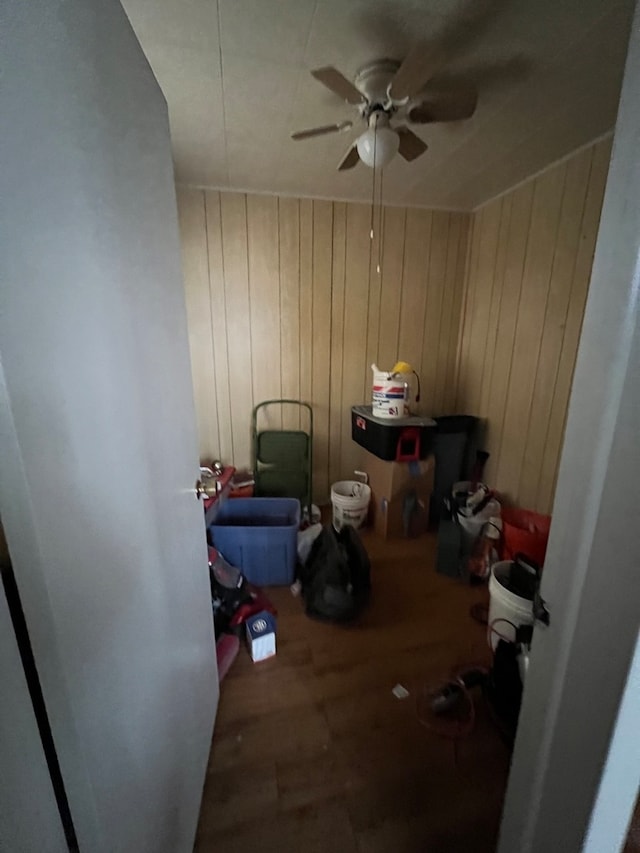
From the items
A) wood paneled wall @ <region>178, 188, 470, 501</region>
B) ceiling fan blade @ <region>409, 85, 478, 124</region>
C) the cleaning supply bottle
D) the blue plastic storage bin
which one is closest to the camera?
ceiling fan blade @ <region>409, 85, 478, 124</region>

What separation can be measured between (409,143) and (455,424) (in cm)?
161

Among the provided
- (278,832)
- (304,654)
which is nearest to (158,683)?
(278,832)

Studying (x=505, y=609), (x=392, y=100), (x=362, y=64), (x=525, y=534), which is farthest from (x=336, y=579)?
(x=362, y=64)

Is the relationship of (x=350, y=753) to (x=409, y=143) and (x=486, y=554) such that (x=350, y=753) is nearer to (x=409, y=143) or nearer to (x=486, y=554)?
(x=486, y=554)

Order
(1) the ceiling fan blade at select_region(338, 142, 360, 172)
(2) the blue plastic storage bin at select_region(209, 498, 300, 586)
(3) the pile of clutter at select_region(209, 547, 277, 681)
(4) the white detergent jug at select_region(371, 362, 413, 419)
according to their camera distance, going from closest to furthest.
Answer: (3) the pile of clutter at select_region(209, 547, 277, 681) < (1) the ceiling fan blade at select_region(338, 142, 360, 172) < (2) the blue plastic storage bin at select_region(209, 498, 300, 586) < (4) the white detergent jug at select_region(371, 362, 413, 419)

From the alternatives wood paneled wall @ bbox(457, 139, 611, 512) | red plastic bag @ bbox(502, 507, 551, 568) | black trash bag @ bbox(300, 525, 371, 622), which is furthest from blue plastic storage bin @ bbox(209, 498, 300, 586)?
wood paneled wall @ bbox(457, 139, 611, 512)

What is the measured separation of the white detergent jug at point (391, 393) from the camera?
2.15 meters

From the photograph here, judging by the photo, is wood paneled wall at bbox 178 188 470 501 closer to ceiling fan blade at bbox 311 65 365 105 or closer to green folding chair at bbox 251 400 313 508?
green folding chair at bbox 251 400 313 508

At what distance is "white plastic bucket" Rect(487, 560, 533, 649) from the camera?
1275mm

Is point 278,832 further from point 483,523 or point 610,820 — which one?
point 483,523

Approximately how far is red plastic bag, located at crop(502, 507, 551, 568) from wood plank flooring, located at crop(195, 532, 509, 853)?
0.43 metres

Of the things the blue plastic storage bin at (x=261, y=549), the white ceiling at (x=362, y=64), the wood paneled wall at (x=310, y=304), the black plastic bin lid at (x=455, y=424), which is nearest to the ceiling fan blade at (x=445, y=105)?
the white ceiling at (x=362, y=64)

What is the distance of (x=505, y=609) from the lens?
4.39ft

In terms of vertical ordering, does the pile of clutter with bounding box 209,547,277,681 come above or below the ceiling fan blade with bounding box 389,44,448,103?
below
